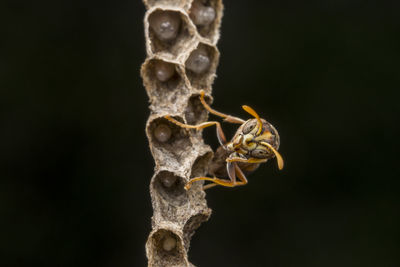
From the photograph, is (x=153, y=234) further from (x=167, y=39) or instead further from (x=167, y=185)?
(x=167, y=39)

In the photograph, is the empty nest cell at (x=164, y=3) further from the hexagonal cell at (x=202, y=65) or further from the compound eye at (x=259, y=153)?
the compound eye at (x=259, y=153)

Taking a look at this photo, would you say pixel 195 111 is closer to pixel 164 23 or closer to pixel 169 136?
pixel 169 136

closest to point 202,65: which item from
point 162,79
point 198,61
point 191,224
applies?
point 198,61

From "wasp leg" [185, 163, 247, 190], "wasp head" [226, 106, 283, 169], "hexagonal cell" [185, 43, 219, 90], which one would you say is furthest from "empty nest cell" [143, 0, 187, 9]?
"wasp leg" [185, 163, 247, 190]

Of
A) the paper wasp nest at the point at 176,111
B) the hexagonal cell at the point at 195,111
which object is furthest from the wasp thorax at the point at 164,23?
the hexagonal cell at the point at 195,111

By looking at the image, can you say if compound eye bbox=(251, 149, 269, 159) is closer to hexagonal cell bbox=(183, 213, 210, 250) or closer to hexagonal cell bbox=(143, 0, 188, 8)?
hexagonal cell bbox=(183, 213, 210, 250)

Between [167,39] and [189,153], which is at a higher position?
[167,39]

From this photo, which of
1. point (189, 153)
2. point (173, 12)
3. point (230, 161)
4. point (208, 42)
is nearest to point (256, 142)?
point (230, 161)
